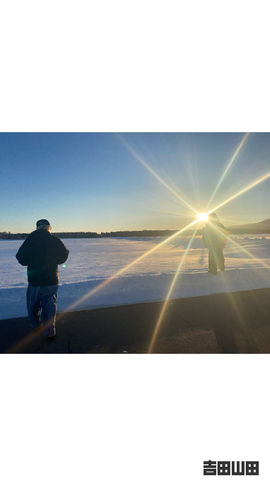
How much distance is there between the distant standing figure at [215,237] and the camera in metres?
7.42

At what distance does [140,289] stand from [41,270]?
2.65 meters

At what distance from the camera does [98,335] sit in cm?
390

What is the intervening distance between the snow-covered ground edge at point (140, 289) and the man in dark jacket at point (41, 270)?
1.05 m

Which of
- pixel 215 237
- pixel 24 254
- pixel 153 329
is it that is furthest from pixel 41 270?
pixel 215 237

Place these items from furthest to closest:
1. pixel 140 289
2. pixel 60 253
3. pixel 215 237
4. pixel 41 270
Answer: pixel 215 237
pixel 140 289
pixel 60 253
pixel 41 270

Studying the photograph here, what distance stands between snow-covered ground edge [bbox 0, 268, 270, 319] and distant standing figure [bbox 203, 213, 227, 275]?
53cm

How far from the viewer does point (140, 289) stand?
598cm

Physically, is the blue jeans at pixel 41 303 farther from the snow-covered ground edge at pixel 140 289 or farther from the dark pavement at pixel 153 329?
the snow-covered ground edge at pixel 140 289

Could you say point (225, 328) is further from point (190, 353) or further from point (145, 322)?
point (145, 322)

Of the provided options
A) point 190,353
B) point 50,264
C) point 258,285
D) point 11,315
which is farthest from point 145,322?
point 258,285

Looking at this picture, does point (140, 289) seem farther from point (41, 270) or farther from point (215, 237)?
point (215, 237)

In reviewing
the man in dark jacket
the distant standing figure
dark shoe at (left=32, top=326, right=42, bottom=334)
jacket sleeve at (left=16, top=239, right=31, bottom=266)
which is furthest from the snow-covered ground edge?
jacket sleeve at (left=16, top=239, right=31, bottom=266)

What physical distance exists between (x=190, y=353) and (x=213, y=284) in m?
3.40

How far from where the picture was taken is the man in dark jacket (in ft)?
13.0
